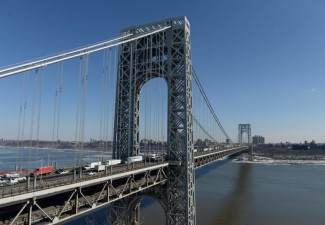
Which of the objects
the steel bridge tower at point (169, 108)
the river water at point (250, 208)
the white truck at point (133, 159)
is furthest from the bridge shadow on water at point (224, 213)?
the white truck at point (133, 159)

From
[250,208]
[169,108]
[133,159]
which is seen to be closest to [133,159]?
[133,159]

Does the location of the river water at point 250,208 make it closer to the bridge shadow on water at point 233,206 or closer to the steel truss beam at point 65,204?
the bridge shadow on water at point 233,206

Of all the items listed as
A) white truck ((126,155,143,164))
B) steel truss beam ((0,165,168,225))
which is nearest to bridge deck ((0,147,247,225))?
steel truss beam ((0,165,168,225))

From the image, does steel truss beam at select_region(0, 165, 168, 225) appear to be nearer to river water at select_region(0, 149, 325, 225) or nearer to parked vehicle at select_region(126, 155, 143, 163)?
parked vehicle at select_region(126, 155, 143, 163)

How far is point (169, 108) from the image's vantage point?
31.8m

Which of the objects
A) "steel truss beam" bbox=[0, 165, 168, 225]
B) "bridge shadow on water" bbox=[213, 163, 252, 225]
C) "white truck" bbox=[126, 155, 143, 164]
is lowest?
"bridge shadow on water" bbox=[213, 163, 252, 225]

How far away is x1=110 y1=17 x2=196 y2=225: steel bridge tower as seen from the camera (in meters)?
30.8

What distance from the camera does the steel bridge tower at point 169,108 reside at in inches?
1214

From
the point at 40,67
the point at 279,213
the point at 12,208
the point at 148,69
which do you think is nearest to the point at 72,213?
the point at 12,208

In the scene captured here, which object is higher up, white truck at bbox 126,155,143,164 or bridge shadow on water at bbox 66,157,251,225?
white truck at bbox 126,155,143,164

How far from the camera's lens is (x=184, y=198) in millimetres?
30484

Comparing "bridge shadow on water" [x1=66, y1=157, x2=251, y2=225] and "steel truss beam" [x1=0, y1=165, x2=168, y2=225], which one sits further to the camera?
"bridge shadow on water" [x1=66, y1=157, x2=251, y2=225]

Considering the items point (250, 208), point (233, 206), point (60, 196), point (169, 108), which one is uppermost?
point (169, 108)

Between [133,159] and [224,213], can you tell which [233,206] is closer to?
[224,213]
